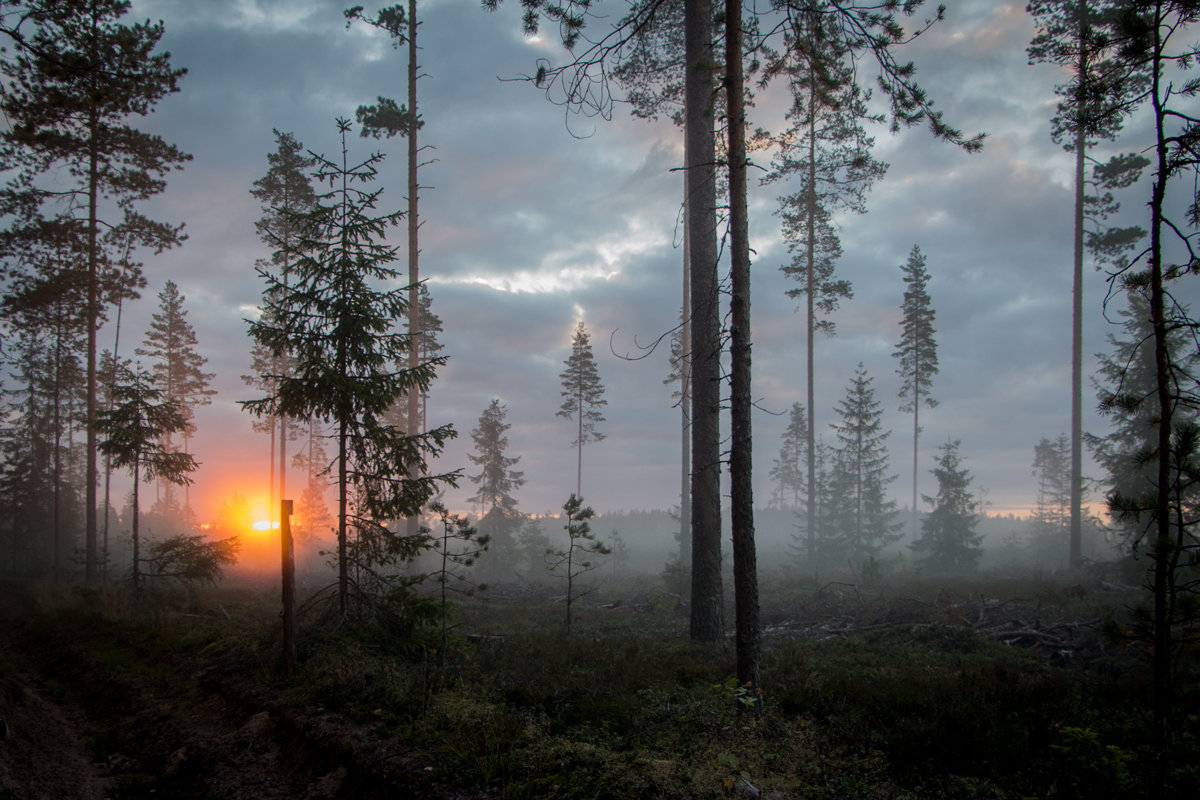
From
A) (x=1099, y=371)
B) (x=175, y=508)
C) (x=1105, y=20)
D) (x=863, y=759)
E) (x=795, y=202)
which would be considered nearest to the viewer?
(x=863, y=759)

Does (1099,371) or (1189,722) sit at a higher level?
(1099,371)

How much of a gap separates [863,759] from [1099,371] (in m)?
26.3

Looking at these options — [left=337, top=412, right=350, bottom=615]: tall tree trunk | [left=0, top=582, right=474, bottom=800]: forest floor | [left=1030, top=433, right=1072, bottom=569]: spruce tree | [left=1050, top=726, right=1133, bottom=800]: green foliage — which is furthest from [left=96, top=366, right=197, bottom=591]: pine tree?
[left=1030, top=433, right=1072, bottom=569]: spruce tree

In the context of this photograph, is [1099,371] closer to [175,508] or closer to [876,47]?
[876,47]

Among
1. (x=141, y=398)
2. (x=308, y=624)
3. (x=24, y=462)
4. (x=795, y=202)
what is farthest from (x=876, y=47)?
(x=24, y=462)

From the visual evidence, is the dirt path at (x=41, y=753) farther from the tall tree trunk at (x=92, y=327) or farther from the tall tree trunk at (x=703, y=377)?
the tall tree trunk at (x=92, y=327)

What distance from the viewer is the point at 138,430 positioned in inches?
654

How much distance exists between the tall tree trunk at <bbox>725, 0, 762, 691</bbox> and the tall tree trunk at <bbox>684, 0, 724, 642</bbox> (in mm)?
3117

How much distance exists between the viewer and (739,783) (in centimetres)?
532

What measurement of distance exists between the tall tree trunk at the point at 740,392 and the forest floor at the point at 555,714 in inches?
38.5

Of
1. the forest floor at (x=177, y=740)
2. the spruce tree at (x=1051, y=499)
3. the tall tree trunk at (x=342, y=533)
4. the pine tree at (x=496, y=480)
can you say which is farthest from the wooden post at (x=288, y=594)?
the spruce tree at (x=1051, y=499)

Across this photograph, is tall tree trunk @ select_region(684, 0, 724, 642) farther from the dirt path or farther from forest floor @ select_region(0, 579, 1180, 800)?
the dirt path

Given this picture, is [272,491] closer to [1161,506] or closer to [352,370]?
[352,370]

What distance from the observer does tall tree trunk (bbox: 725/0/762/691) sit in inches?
314
